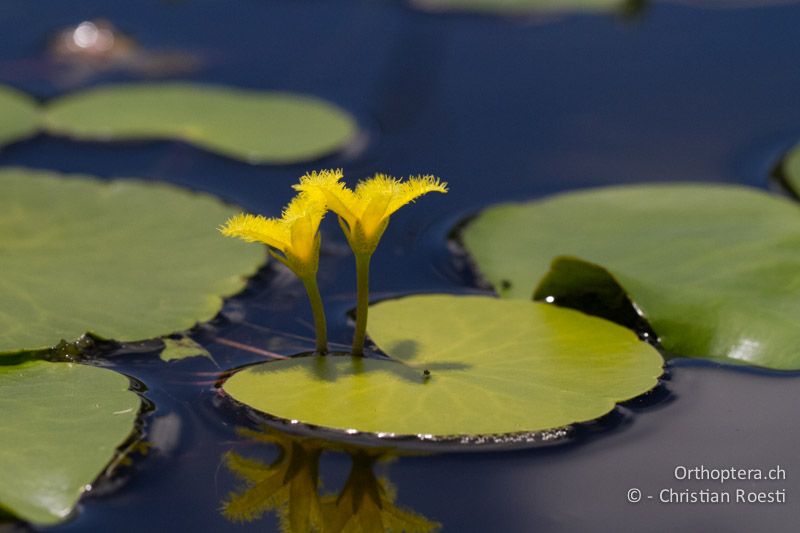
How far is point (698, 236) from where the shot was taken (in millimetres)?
2314

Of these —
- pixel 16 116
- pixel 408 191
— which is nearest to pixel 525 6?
pixel 16 116

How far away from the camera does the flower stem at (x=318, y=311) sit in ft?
6.05

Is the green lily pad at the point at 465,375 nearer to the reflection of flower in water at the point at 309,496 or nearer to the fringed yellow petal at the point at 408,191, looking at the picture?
the reflection of flower in water at the point at 309,496

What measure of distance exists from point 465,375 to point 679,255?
0.69 m

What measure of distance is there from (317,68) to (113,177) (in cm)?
97

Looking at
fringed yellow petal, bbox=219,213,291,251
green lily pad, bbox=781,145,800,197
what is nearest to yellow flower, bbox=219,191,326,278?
fringed yellow petal, bbox=219,213,291,251

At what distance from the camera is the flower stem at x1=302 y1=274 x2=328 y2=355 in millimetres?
1843

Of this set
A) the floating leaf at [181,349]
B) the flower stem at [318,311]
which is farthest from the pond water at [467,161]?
the flower stem at [318,311]

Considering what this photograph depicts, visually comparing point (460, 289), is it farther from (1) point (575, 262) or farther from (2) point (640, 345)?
(2) point (640, 345)

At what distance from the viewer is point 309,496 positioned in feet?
5.35

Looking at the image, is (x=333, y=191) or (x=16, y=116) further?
(x=16, y=116)

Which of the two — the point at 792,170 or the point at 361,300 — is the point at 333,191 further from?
the point at 792,170

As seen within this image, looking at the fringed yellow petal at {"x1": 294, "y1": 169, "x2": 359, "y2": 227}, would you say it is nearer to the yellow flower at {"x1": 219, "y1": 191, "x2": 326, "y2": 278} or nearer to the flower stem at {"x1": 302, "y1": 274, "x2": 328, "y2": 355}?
the yellow flower at {"x1": 219, "y1": 191, "x2": 326, "y2": 278}

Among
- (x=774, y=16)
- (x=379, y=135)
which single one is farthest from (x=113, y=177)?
(x=774, y=16)
